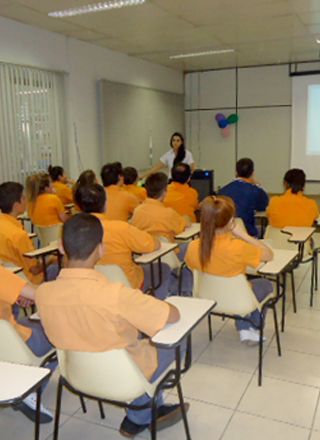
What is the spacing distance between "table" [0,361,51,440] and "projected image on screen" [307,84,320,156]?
9.26m

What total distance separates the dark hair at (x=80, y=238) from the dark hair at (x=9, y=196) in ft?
5.45

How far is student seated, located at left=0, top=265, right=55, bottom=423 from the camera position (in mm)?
2035

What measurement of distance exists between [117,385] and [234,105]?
31.0 feet

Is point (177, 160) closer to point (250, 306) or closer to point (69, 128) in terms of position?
point (69, 128)

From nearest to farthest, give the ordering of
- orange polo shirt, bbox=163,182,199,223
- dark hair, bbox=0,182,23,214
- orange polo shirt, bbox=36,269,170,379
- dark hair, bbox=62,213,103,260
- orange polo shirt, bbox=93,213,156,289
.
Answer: orange polo shirt, bbox=36,269,170,379
dark hair, bbox=62,213,103,260
orange polo shirt, bbox=93,213,156,289
dark hair, bbox=0,182,23,214
orange polo shirt, bbox=163,182,199,223

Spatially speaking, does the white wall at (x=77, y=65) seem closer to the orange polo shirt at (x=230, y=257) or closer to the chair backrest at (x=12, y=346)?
the orange polo shirt at (x=230, y=257)

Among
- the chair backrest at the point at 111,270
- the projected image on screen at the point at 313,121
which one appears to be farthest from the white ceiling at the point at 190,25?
the chair backrest at the point at 111,270

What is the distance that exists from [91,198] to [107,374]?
1.50 metres

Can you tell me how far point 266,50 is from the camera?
26.3 ft

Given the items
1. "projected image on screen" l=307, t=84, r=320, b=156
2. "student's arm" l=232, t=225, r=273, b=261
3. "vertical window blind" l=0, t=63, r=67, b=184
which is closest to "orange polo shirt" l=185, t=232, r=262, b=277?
"student's arm" l=232, t=225, r=273, b=261

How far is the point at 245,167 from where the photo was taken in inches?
175

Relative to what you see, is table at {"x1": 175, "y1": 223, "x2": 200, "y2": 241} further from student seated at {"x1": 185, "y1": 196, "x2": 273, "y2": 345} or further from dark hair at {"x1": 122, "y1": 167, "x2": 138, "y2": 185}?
dark hair at {"x1": 122, "y1": 167, "x2": 138, "y2": 185}

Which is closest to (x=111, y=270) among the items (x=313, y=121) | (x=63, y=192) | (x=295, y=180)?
(x=295, y=180)

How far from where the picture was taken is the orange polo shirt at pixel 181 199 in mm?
4754
